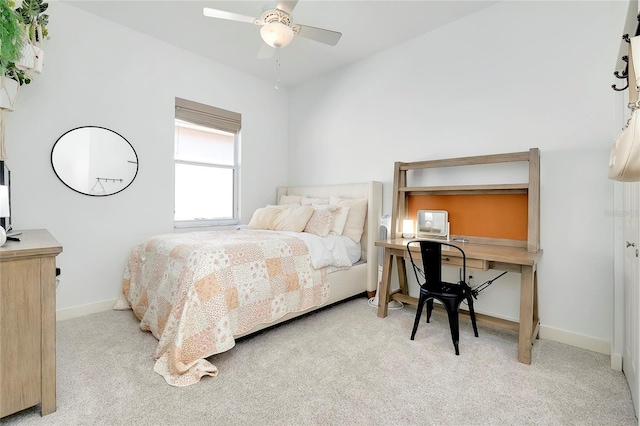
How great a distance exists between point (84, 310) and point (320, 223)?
2367mm

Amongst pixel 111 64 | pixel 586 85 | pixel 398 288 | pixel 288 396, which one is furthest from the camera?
pixel 398 288

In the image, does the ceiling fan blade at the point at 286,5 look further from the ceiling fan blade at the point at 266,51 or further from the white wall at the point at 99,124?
the white wall at the point at 99,124

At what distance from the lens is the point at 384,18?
288cm

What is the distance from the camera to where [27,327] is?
1.42 metres

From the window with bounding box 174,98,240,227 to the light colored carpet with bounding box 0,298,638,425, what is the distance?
65.0 inches

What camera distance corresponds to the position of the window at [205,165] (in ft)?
11.8

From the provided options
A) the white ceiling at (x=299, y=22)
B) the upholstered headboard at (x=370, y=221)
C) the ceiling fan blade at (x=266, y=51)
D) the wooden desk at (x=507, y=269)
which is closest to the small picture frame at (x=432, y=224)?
the wooden desk at (x=507, y=269)

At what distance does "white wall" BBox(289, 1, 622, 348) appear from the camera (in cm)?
219

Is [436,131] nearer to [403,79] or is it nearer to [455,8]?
[403,79]

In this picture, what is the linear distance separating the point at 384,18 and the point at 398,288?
2702 millimetres

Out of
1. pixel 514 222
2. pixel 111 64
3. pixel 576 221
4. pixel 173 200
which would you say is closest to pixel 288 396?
pixel 514 222

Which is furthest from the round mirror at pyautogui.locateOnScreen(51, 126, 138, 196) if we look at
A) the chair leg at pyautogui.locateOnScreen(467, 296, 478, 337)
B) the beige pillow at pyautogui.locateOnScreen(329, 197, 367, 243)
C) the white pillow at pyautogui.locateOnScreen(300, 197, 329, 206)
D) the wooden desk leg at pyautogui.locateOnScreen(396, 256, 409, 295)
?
the chair leg at pyautogui.locateOnScreen(467, 296, 478, 337)

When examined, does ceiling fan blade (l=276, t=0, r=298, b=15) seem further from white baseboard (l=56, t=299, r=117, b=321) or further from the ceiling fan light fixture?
white baseboard (l=56, t=299, r=117, b=321)

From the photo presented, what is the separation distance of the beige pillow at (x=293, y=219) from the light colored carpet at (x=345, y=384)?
107cm
